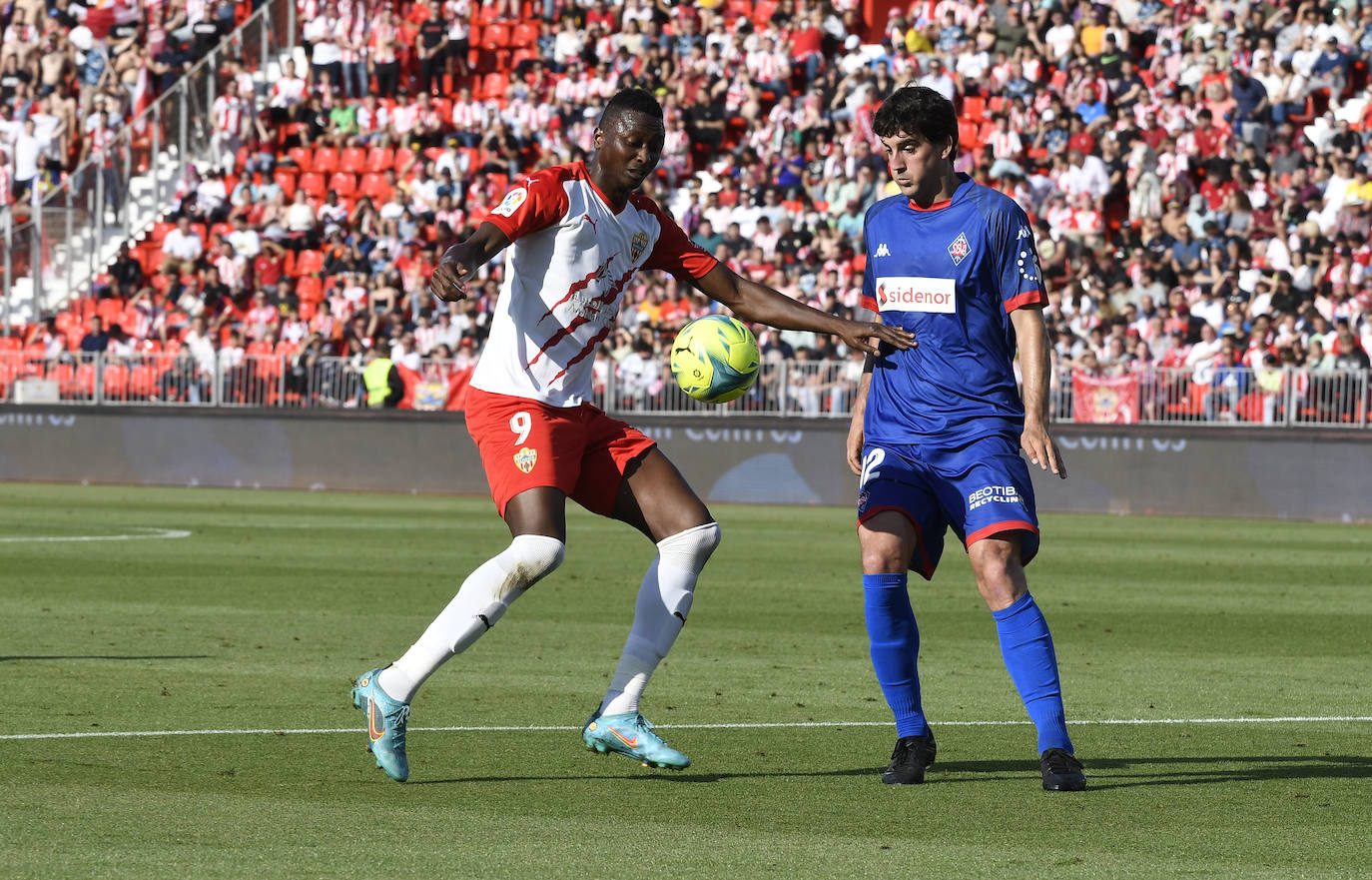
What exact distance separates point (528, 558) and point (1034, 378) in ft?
5.58

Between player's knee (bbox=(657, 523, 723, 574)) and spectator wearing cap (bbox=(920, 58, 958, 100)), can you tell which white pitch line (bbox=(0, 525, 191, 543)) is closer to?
player's knee (bbox=(657, 523, 723, 574))

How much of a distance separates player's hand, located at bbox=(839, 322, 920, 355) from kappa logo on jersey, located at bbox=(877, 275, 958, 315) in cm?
10

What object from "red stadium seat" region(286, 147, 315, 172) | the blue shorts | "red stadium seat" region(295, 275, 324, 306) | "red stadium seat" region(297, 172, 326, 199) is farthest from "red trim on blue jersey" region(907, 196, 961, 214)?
"red stadium seat" region(286, 147, 315, 172)

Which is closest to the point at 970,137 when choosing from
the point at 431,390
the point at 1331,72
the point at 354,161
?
the point at 1331,72

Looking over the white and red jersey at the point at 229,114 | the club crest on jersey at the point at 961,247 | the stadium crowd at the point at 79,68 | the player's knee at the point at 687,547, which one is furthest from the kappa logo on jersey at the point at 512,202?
the stadium crowd at the point at 79,68

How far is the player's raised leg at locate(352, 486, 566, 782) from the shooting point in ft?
21.9

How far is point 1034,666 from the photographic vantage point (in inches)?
266

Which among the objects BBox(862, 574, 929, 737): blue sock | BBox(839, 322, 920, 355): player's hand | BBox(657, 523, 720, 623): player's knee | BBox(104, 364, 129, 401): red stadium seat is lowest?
BBox(104, 364, 129, 401): red stadium seat

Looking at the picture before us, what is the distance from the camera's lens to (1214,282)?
83.9 feet

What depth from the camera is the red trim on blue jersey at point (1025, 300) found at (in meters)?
6.80

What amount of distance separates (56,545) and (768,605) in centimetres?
712

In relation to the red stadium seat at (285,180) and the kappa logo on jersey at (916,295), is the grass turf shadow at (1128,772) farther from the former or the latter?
the red stadium seat at (285,180)

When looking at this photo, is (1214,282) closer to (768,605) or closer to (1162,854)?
(768,605)

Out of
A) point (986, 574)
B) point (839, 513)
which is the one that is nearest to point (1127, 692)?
point (986, 574)
